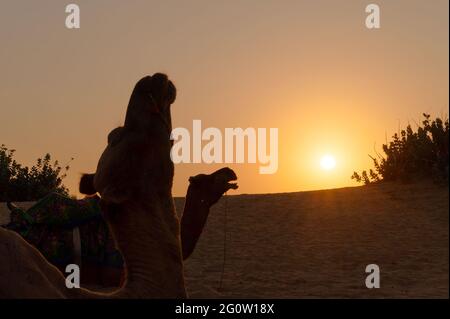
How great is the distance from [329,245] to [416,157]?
4.39 metres

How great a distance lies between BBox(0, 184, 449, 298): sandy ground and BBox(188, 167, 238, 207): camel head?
8.12 metres

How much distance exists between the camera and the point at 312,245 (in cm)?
1939

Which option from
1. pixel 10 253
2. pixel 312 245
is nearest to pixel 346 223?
pixel 312 245

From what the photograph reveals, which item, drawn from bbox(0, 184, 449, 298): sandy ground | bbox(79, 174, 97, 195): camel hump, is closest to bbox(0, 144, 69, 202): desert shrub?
bbox(0, 184, 449, 298): sandy ground

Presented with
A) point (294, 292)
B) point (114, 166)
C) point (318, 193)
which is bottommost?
point (294, 292)

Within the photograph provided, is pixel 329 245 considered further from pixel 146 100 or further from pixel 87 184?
pixel 146 100

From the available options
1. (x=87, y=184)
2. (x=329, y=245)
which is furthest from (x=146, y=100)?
(x=329, y=245)

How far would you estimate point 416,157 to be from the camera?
70.5 ft

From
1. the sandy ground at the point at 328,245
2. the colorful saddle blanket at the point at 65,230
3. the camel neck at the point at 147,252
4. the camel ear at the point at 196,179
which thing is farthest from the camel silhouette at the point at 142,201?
the sandy ground at the point at 328,245

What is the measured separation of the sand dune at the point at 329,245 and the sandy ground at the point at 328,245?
0.02m

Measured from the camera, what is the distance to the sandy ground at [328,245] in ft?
49.0

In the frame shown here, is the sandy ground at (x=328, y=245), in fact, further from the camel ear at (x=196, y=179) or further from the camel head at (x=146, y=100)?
the camel head at (x=146, y=100)
